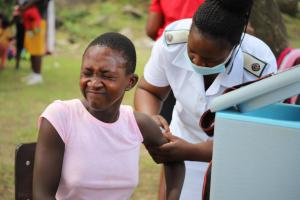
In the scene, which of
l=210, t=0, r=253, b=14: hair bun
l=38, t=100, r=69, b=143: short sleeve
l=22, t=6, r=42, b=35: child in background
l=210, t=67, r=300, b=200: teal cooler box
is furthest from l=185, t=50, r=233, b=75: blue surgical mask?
l=22, t=6, r=42, b=35: child in background

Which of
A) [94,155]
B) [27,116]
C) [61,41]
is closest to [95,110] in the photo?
[94,155]

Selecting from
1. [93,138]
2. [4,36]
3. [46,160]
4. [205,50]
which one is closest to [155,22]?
[205,50]

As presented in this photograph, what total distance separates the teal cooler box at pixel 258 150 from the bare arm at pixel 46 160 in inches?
25.1

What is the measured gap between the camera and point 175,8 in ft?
11.7

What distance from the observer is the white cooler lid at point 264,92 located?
125cm

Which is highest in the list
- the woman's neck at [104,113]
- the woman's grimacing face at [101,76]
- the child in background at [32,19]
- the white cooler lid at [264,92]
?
the white cooler lid at [264,92]

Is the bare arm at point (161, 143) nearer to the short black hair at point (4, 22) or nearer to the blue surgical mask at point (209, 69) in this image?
the blue surgical mask at point (209, 69)

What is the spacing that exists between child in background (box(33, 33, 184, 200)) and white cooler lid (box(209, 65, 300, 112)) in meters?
0.56

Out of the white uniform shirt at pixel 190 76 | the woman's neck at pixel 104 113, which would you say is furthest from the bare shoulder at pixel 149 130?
the white uniform shirt at pixel 190 76

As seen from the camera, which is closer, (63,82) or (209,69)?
(209,69)

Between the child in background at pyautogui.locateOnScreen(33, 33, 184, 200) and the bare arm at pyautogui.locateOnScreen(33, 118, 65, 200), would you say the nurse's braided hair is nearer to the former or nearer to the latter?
the child in background at pyautogui.locateOnScreen(33, 33, 184, 200)

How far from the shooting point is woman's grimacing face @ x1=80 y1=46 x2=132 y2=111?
178cm

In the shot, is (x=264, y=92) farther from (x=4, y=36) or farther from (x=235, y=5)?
(x=4, y=36)

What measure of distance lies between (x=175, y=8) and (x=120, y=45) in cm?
176
